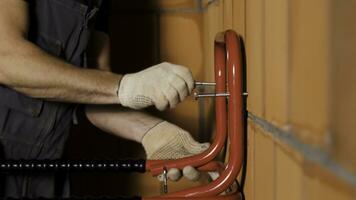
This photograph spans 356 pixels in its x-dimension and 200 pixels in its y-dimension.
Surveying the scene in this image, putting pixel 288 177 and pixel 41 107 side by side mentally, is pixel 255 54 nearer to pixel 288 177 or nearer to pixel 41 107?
pixel 288 177

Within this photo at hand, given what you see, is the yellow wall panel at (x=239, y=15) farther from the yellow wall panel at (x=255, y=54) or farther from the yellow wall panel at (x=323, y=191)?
the yellow wall panel at (x=323, y=191)

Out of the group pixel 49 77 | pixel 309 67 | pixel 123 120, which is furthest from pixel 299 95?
pixel 123 120

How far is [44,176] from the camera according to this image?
139 centimetres

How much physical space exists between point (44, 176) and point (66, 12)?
459 mm

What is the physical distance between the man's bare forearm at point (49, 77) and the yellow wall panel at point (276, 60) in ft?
1.45

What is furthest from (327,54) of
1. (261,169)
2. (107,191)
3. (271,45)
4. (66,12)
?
(107,191)

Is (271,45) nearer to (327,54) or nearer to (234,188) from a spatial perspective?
(327,54)

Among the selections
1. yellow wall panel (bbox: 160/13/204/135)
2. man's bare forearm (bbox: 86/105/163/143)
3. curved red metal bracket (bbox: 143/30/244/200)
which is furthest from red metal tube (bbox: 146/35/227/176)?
yellow wall panel (bbox: 160/13/204/135)

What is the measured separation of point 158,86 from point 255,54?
269 millimetres

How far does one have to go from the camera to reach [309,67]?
1.72 ft

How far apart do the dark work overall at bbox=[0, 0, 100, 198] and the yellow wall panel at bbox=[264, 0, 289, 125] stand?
66cm

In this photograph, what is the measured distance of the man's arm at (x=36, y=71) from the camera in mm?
1073

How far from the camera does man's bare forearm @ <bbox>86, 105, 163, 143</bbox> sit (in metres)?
1.42

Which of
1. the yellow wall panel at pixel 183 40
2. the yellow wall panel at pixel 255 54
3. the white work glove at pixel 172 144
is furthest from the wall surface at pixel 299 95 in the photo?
the yellow wall panel at pixel 183 40
